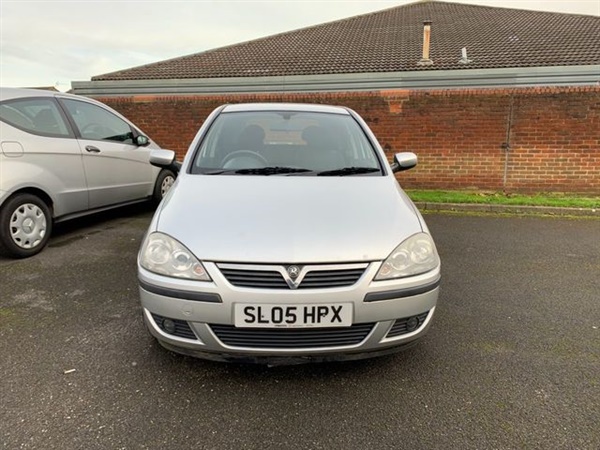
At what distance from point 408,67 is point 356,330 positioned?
37.7 ft

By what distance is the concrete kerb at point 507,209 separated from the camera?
6.76m

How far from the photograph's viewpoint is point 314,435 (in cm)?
196

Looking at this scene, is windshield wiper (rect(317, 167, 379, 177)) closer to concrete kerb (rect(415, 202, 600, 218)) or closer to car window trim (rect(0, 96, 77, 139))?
car window trim (rect(0, 96, 77, 139))

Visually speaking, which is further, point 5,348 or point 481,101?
point 481,101

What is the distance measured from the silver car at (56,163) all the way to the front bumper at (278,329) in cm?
180

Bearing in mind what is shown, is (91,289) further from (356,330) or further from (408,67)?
(408,67)

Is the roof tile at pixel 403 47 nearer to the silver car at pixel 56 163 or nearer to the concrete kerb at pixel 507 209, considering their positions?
the concrete kerb at pixel 507 209

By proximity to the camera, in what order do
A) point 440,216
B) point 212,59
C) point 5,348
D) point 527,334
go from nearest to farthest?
point 5,348
point 527,334
point 440,216
point 212,59

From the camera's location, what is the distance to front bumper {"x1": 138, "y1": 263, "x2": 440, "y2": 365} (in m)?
2.05


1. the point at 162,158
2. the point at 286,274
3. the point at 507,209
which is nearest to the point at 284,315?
the point at 286,274

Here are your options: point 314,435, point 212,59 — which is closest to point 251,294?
point 314,435

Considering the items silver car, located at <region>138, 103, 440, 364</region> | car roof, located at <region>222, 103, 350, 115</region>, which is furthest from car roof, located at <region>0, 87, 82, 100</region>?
silver car, located at <region>138, 103, 440, 364</region>

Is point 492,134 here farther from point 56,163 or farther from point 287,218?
point 56,163

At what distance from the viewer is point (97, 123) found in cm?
Answer: 539
